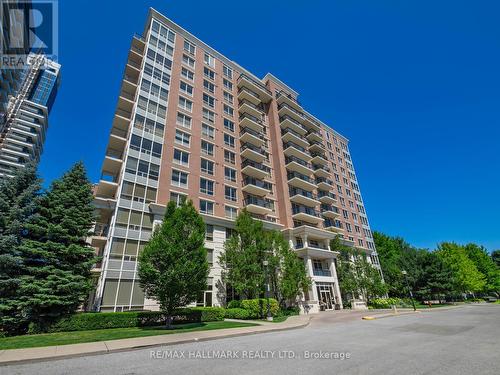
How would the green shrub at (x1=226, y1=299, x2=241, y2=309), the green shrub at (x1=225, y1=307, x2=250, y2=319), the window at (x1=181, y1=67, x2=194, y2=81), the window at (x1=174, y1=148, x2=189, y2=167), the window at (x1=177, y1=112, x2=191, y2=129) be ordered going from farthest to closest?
the window at (x1=181, y1=67, x2=194, y2=81) → the window at (x1=177, y1=112, x2=191, y2=129) → the window at (x1=174, y1=148, x2=189, y2=167) → the green shrub at (x1=226, y1=299, x2=241, y2=309) → the green shrub at (x1=225, y1=307, x2=250, y2=319)

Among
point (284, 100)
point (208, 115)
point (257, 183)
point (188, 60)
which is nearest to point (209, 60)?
point (188, 60)

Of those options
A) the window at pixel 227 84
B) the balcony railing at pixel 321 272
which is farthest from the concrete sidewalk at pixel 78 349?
the window at pixel 227 84

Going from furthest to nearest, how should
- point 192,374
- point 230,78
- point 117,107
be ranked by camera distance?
1. point 230,78
2. point 117,107
3. point 192,374

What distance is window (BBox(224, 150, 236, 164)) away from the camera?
35.8 metres

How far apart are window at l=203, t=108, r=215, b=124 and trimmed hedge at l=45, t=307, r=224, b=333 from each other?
2612 centimetres

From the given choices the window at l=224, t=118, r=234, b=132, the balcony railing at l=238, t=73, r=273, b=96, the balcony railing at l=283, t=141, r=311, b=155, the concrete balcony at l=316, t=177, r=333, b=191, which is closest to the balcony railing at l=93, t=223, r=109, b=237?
the window at l=224, t=118, r=234, b=132

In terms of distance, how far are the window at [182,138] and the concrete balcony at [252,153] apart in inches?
343

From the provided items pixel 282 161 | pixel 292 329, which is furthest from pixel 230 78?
pixel 292 329

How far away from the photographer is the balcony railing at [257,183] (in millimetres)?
36300

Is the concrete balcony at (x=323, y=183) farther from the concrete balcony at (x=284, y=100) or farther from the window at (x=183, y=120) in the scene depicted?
the window at (x=183, y=120)

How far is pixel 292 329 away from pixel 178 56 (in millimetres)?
39410

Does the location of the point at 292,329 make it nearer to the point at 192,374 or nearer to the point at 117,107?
the point at 192,374

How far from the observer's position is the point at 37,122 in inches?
4414

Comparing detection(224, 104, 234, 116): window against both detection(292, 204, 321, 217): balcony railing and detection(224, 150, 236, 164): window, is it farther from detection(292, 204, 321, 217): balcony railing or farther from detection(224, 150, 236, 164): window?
detection(292, 204, 321, 217): balcony railing
